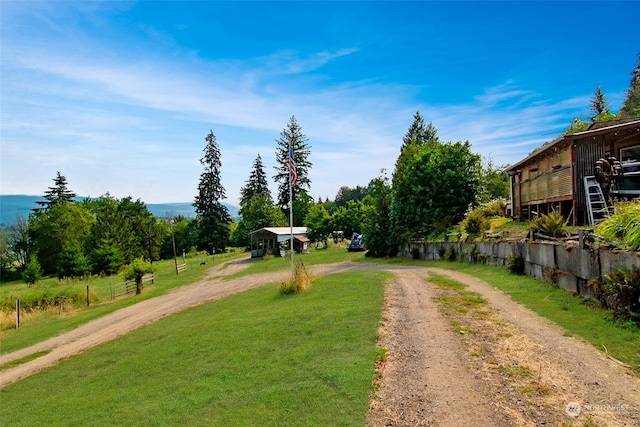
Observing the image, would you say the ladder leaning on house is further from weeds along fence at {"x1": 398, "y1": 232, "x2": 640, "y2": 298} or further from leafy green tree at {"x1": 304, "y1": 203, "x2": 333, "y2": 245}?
leafy green tree at {"x1": 304, "y1": 203, "x2": 333, "y2": 245}

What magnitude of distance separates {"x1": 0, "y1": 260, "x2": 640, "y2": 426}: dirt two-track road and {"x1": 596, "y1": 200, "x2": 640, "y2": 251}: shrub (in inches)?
88.3

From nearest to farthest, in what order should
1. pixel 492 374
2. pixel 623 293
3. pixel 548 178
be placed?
pixel 492 374
pixel 623 293
pixel 548 178

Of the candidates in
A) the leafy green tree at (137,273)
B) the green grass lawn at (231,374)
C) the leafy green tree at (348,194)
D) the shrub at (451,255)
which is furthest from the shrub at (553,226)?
the leafy green tree at (348,194)

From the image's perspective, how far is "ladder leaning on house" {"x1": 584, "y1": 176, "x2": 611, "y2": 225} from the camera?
14.1 m

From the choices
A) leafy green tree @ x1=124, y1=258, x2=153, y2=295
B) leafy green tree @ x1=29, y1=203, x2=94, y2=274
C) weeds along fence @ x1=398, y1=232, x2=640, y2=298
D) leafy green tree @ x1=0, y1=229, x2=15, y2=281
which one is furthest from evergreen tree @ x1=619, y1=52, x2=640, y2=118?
leafy green tree @ x1=0, y1=229, x2=15, y2=281

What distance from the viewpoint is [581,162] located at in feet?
50.1

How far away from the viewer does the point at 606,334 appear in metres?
6.51

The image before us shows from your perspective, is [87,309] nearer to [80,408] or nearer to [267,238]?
[80,408]

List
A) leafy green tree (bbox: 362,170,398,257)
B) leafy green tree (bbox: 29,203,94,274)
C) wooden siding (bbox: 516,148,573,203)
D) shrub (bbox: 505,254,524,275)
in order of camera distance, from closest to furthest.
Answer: shrub (bbox: 505,254,524,275), wooden siding (bbox: 516,148,573,203), leafy green tree (bbox: 362,170,398,257), leafy green tree (bbox: 29,203,94,274)

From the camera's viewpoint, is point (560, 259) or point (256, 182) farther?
point (256, 182)

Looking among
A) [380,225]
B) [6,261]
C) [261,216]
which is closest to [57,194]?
[6,261]

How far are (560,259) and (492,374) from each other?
6200mm

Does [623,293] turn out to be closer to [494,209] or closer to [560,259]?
[560,259]

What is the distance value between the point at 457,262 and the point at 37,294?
78.3 feet
